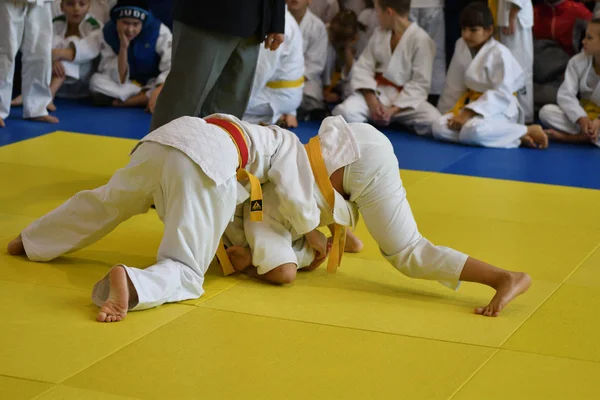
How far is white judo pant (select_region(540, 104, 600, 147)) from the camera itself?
19.9 feet

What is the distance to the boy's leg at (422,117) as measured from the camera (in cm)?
627

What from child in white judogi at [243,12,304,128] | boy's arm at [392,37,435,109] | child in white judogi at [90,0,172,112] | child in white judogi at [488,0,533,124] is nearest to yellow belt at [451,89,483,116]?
boy's arm at [392,37,435,109]

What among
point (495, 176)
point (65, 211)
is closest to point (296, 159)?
point (65, 211)

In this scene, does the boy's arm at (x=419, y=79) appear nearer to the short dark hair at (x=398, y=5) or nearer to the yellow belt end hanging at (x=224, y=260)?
the short dark hair at (x=398, y=5)

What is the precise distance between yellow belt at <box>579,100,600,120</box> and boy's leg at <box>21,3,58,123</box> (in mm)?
3593

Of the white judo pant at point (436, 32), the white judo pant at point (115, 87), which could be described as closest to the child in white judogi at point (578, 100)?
the white judo pant at point (436, 32)

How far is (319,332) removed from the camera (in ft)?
8.86

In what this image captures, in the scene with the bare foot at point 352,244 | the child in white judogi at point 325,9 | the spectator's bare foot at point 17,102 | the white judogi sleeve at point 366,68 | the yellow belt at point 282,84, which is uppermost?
the child in white judogi at point 325,9

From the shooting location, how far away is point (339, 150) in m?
3.05

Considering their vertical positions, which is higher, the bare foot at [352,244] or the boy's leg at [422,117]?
the bare foot at [352,244]

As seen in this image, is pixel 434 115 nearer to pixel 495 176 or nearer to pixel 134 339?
pixel 495 176

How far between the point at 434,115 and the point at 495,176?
1.36 metres

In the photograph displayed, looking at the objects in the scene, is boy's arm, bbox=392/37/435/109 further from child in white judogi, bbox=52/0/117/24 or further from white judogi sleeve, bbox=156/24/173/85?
child in white judogi, bbox=52/0/117/24

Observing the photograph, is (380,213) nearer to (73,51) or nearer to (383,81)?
(383,81)
